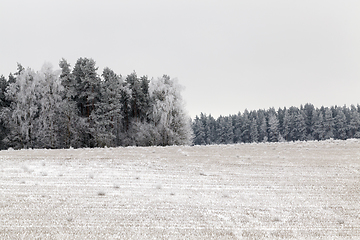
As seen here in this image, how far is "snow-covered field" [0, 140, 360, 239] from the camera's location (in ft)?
20.0

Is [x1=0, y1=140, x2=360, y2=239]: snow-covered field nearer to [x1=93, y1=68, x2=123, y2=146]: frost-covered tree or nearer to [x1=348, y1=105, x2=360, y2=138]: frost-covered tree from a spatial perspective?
[x1=93, y1=68, x2=123, y2=146]: frost-covered tree

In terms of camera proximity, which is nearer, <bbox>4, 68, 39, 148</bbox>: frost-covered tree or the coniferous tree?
<bbox>4, 68, 39, 148</bbox>: frost-covered tree

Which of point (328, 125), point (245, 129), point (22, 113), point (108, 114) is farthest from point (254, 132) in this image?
point (22, 113)

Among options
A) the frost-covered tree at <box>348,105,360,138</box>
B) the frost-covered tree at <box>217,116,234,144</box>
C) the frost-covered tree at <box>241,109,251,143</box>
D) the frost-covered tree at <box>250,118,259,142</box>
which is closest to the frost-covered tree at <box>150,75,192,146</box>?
the frost-covered tree at <box>250,118,259,142</box>

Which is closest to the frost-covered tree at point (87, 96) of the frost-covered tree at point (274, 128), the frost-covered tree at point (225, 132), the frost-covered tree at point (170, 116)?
the frost-covered tree at point (170, 116)

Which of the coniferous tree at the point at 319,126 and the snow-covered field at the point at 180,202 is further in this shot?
the coniferous tree at the point at 319,126

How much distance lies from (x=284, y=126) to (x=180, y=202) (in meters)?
102

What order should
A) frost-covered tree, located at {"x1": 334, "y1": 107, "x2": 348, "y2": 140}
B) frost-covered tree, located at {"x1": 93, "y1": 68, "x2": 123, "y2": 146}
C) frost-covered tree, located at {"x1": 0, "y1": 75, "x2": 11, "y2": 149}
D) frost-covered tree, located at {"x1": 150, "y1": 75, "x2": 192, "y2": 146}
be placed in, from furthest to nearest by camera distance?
frost-covered tree, located at {"x1": 334, "y1": 107, "x2": 348, "y2": 140}
frost-covered tree, located at {"x1": 150, "y1": 75, "x2": 192, "y2": 146}
frost-covered tree, located at {"x1": 93, "y1": 68, "x2": 123, "y2": 146}
frost-covered tree, located at {"x1": 0, "y1": 75, "x2": 11, "y2": 149}

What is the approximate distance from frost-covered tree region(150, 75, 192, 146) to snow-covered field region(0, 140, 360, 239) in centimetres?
2802

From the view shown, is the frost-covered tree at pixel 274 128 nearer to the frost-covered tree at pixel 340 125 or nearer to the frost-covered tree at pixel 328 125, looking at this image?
the frost-covered tree at pixel 328 125

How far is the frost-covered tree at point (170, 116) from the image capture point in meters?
41.4

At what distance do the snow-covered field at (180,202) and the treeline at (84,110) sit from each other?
1010 inches

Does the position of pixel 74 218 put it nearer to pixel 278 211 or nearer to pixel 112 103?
pixel 278 211

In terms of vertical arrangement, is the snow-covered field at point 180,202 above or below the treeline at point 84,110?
below
